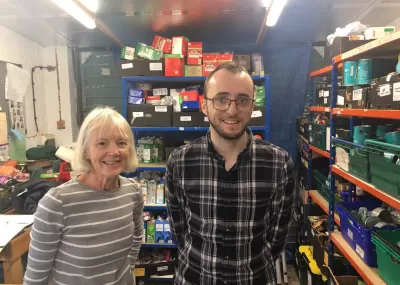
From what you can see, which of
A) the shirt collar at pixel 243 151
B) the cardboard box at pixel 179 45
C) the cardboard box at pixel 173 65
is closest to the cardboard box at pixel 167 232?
the cardboard box at pixel 173 65

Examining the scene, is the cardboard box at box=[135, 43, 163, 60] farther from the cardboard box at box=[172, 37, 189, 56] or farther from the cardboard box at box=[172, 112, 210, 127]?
the cardboard box at box=[172, 112, 210, 127]

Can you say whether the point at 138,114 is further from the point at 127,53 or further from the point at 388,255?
the point at 388,255

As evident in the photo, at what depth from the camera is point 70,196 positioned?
1334mm

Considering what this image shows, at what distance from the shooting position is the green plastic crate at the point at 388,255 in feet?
5.09

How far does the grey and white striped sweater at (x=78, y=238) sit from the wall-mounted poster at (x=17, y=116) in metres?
2.61

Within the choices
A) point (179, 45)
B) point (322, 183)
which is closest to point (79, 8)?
point (179, 45)

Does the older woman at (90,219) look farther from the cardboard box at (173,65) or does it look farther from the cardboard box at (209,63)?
the cardboard box at (209,63)

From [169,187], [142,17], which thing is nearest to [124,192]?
[169,187]

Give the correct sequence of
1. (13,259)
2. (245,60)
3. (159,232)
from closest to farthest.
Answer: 1. (13,259)
2. (159,232)
3. (245,60)

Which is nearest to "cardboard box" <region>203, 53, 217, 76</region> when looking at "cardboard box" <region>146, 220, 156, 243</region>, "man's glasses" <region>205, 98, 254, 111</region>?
"cardboard box" <region>146, 220, 156, 243</region>

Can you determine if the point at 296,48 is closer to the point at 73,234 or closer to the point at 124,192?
the point at 124,192

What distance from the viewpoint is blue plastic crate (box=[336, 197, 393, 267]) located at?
1.88 meters

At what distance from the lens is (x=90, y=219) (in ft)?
4.49

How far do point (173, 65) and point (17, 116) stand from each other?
198 cm
